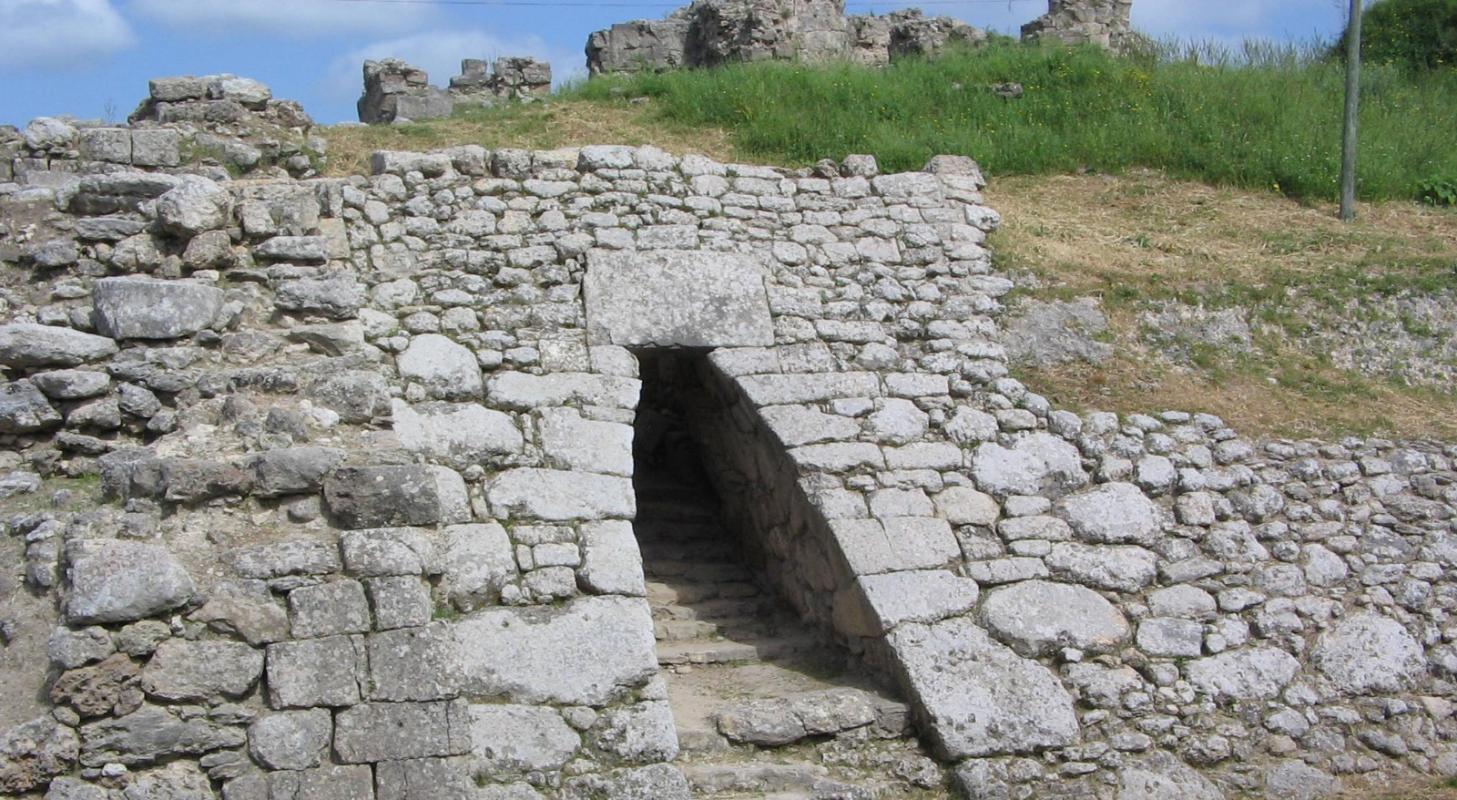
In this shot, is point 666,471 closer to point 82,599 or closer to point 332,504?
point 332,504

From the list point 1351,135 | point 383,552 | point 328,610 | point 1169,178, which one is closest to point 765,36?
point 1169,178

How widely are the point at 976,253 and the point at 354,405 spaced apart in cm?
425

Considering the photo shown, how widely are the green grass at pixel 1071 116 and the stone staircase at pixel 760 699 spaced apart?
12.6 ft

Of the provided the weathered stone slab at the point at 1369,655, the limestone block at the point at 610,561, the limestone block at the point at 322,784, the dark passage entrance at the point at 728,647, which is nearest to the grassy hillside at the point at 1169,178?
the weathered stone slab at the point at 1369,655

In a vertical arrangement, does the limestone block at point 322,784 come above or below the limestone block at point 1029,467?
below

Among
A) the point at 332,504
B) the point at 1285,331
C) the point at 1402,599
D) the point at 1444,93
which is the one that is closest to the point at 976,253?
the point at 1285,331

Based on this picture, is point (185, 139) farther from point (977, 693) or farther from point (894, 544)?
point (977, 693)

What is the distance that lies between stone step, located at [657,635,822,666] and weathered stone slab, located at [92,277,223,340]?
2.68m

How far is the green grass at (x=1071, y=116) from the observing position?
Answer: 35.5 ft

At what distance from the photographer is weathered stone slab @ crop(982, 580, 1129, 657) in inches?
267

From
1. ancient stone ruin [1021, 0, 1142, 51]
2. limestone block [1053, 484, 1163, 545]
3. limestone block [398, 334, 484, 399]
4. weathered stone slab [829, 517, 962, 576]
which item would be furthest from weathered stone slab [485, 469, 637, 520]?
ancient stone ruin [1021, 0, 1142, 51]

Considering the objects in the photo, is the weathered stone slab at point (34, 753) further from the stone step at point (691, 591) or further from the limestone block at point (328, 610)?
the stone step at point (691, 591)

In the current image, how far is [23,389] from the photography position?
5.83m

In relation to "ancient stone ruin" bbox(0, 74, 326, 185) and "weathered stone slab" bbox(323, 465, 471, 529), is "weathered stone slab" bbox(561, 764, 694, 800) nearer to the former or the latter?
"weathered stone slab" bbox(323, 465, 471, 529)
